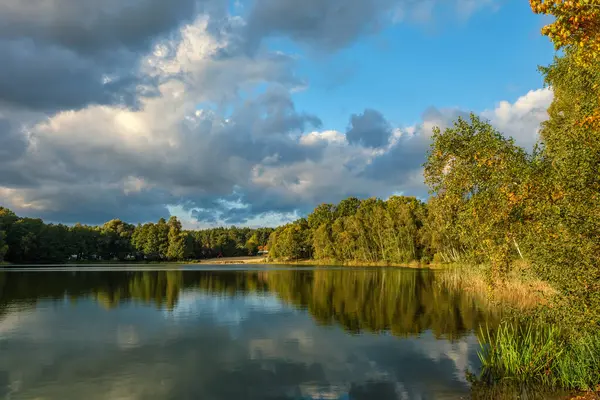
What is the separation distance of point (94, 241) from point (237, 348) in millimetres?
169948

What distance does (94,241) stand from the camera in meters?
175

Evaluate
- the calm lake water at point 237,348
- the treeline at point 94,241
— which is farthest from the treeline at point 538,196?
the treeline at point 94,241

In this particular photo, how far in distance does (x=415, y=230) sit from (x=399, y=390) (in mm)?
105833

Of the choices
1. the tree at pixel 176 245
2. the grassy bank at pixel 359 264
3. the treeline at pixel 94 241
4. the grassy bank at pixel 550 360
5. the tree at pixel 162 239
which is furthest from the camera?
the tree at pixel 162 239

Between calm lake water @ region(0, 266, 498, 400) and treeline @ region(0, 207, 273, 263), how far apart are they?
369ft

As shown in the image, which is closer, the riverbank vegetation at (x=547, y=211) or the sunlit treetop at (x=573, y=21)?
the sunlit treetop at (x=573, y=21)

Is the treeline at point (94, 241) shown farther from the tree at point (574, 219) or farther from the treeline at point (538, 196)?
the tree at point (574, 219)

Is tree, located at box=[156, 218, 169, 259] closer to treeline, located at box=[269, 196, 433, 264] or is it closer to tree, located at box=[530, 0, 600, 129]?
treeline, located at box=[269, 196, 433, 264]

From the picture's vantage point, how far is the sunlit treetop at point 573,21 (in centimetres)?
979

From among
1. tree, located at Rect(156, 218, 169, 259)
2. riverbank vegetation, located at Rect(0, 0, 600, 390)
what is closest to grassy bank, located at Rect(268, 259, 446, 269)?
tree, located at Rect(156, 218, 169, 259)

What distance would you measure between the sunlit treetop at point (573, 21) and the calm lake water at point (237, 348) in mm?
12686

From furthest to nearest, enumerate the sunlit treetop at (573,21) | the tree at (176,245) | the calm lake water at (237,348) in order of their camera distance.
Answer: the tree at (176,245), the calm lake water at (237,348), the sunlit treetop at (573,21)

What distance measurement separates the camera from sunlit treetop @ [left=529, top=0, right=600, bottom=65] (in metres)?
9.79

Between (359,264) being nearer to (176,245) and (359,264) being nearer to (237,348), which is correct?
(176,245)
